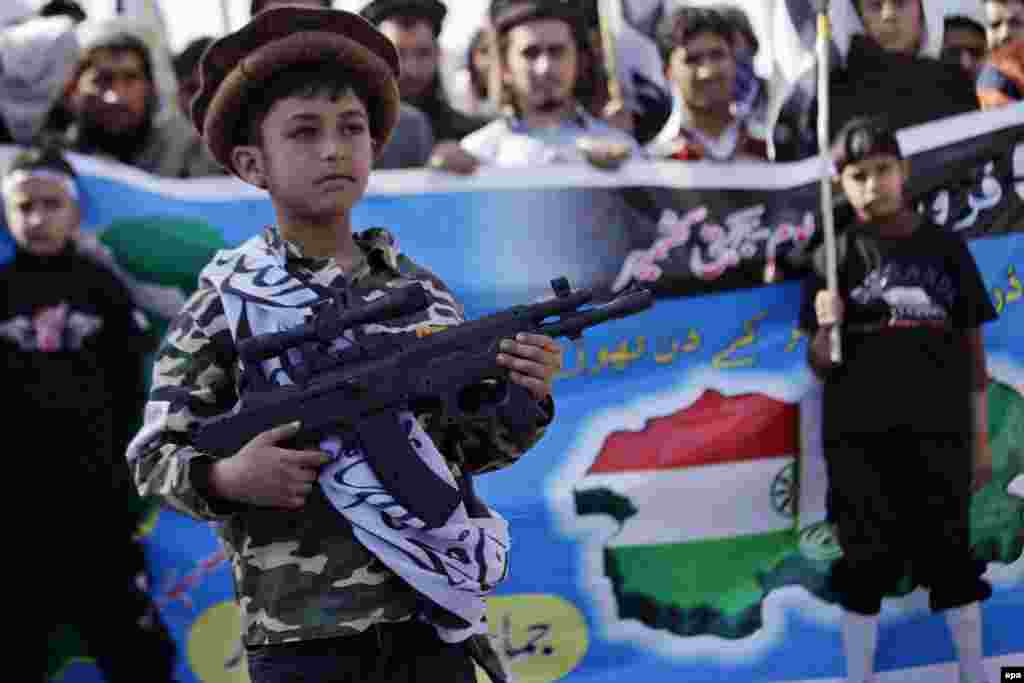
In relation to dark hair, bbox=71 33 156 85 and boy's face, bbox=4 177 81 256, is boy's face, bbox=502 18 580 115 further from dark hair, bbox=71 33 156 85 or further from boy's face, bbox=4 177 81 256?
boy's face, bbox=4 177 81 256

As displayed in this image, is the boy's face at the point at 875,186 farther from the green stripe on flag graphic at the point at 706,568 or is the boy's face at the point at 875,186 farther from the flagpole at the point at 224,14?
the flagpole at the point at 224,14

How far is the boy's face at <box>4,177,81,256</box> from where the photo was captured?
577 cm

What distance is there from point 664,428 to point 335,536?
110 inches

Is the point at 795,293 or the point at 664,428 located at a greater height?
the point at 795,293

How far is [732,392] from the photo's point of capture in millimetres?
5645

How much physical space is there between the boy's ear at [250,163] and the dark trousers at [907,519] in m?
2.78

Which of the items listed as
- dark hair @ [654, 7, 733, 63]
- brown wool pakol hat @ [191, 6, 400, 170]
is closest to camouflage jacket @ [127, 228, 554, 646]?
brown wool pakol hat @ [191, 6, 400, 170]

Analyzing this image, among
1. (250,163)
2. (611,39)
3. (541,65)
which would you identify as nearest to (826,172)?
(541,65)

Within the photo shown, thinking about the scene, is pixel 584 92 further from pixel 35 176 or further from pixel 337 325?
pixel 337 325

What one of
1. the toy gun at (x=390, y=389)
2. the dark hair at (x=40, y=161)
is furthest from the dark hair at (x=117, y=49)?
the toy gun at (x=390, y=389)

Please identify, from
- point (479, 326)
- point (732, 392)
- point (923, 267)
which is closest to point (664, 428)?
point (732, 392)

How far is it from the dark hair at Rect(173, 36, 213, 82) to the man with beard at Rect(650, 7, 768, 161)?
188 centimetres

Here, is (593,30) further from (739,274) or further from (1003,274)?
(1003,274)

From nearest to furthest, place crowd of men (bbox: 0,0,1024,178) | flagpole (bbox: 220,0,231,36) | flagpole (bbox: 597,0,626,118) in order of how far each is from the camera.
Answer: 1. crowd of men (bbox: 0,0,1024,178)
2. flagpole (bbox: 597,0,626,118)
3. flagpole (bbox: 220,0,231,36)
